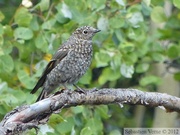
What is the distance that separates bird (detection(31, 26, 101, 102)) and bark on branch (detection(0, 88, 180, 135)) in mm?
1082

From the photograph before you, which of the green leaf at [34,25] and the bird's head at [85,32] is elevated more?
the green leaf at [34,25]

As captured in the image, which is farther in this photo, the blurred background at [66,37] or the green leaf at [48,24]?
the green leaf at [48,24]

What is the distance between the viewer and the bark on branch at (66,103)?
158 inches

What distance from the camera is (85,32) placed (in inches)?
228

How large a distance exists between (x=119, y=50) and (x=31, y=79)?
0.76 metres

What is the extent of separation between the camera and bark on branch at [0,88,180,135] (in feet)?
13.2

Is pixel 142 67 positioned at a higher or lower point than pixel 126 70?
lower

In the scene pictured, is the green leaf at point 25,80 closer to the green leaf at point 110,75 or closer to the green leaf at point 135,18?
the green leaf at point 110,75

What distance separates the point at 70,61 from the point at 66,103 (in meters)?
1.38

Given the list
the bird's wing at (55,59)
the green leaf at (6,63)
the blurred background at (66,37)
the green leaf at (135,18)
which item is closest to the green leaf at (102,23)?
the blurred background at (66,37)

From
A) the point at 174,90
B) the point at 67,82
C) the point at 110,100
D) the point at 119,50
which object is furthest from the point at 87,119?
the point at 174,90

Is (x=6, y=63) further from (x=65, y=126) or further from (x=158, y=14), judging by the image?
(x=158, y=14)

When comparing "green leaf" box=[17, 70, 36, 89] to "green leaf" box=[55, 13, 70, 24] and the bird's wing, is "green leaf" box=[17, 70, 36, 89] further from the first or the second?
"green leaf" box=[55, 13, 70, 24]

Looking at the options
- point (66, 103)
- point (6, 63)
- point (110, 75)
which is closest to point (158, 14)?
point (110, 75)
